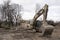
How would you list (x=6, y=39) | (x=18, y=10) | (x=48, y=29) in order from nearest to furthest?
(x=6, y=39) < (x=48, y=29) < (x=18, y=10)

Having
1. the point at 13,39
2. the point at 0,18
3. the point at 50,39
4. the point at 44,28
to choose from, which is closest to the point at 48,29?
the point at 44,28

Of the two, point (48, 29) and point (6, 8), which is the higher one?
point (6, 8)

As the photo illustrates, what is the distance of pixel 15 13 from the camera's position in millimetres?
24891

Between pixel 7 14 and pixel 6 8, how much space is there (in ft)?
3.68

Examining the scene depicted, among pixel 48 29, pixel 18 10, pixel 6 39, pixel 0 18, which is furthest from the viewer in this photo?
pixel 18 10

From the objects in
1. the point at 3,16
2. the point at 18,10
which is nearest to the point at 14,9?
the point at 18,10

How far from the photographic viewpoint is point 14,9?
24531 mm

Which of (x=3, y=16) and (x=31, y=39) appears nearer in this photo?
(x=31, y=39)

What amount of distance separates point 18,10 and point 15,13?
0.77m

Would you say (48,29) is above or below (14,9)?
below

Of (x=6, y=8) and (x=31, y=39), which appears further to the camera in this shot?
(x=6, y=8)

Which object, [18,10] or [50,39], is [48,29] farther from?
[18,10]

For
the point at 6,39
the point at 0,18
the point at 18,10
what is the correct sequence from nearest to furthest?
the point at 6,39
the point at 0,18
the point at 18,10

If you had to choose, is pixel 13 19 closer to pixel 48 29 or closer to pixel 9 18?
pixel 9 18
